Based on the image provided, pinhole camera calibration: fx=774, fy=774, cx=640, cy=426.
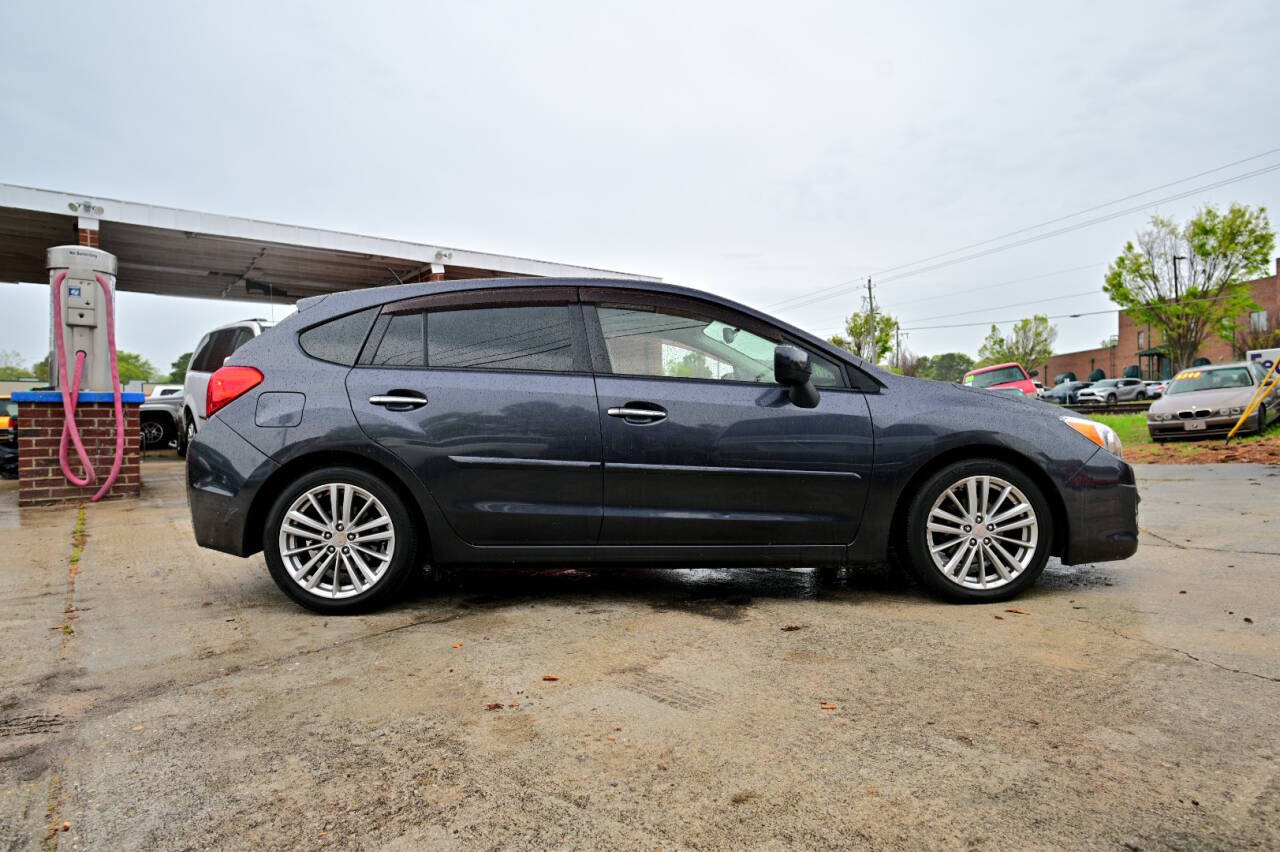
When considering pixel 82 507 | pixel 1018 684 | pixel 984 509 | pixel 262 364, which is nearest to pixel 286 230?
pixel 82 507

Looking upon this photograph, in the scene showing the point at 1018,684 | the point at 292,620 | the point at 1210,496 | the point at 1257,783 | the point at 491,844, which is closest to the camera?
the point at 491,844

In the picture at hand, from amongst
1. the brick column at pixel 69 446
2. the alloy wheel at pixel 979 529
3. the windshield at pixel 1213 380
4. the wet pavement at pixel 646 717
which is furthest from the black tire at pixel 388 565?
the windshield at pixel 1213 380

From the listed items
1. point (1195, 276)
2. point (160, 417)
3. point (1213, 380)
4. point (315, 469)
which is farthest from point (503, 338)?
point (1195, 276)

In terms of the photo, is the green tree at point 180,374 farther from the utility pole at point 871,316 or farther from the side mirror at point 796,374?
the utility pole at point 871,316

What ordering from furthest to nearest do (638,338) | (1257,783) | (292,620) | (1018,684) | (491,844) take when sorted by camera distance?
(638,338)
(292,620)
(1018,684)
(1257,783)
(491,844)

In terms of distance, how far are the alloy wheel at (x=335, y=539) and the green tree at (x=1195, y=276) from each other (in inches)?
1606

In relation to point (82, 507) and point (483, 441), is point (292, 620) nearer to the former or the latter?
point (483, 441)

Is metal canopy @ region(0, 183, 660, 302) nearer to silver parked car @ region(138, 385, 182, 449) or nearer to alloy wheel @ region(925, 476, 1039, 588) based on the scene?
silver parked car @ region(138, 385, 182, 449)

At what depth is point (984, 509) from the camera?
153 inches

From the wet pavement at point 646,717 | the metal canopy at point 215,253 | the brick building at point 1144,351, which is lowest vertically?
the wet pavement at point 646,717

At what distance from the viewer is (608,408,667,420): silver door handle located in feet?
12.3

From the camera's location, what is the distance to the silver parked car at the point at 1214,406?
14055mm

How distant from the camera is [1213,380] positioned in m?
15.0

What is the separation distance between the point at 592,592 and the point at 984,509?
2.06 m
